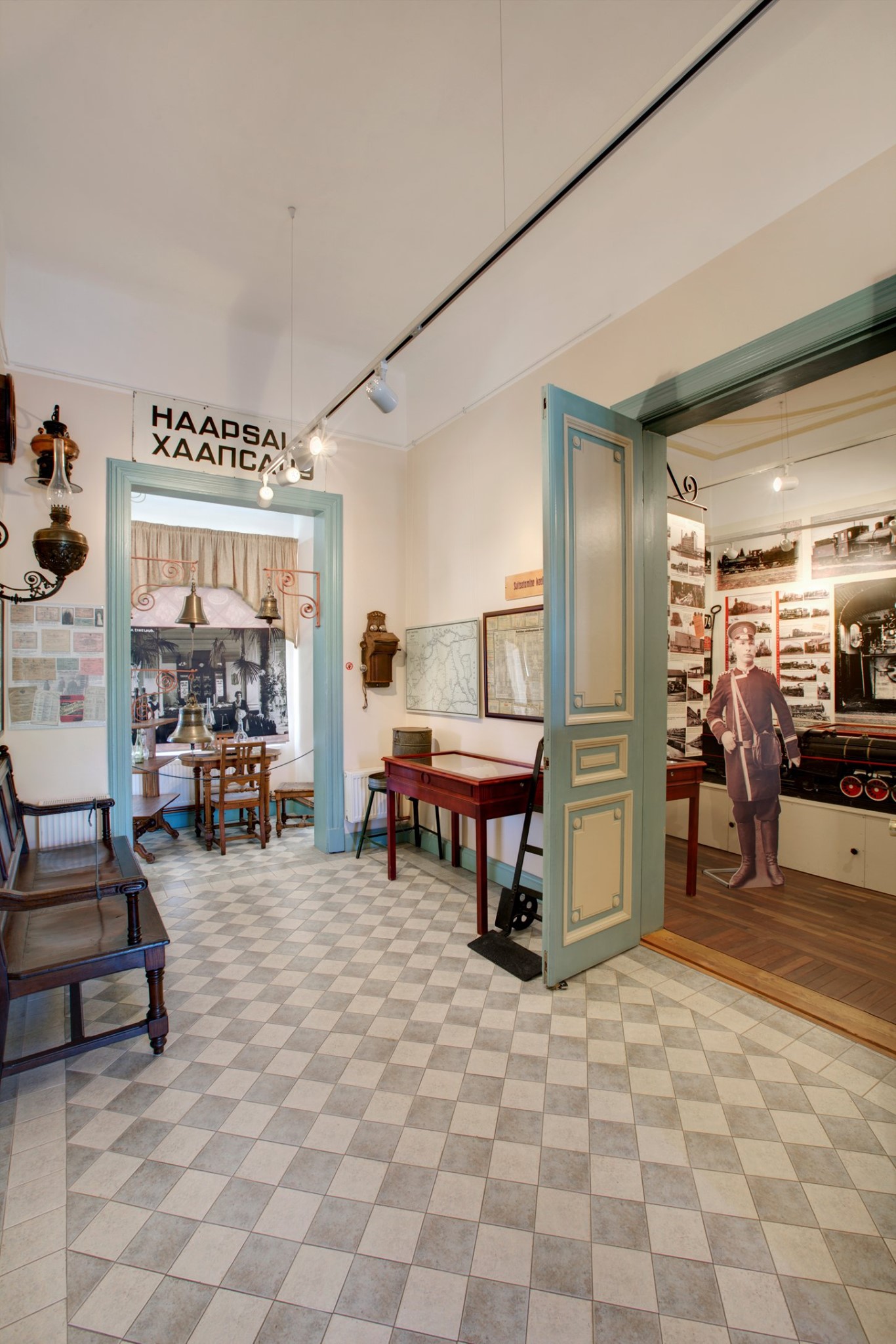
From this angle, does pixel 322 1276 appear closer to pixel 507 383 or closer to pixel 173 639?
pixel 507 383

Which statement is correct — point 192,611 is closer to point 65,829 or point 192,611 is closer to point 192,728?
point 192,728

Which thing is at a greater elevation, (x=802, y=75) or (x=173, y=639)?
(x=802, y=75)

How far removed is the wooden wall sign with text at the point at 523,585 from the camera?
411 cm

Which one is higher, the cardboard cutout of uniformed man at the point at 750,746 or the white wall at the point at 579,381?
the white wall at the point at 579,381

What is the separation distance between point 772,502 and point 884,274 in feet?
9.70

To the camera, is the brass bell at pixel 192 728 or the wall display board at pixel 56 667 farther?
the brass bell at pixel 192 728

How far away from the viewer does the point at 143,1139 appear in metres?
2.05

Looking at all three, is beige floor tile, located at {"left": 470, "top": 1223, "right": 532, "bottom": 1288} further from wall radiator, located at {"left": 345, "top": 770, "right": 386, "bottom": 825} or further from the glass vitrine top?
wall radiator, located at {"left": 345, "top": 770, "right": 386, "bottom": 825}

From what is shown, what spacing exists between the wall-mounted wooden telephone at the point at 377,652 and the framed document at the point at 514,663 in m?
1.22

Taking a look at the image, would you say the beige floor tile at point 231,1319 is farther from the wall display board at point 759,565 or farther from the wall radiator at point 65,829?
the wall display board at point 759,565

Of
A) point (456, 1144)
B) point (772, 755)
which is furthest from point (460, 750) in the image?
point (456, 1144)

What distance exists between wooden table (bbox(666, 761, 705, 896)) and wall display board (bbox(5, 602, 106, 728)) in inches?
161

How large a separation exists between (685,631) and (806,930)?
85.8 inches

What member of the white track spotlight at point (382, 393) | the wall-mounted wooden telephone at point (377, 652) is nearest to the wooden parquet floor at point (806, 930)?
the wall-mounted wooden telephone at point (377, 652)
